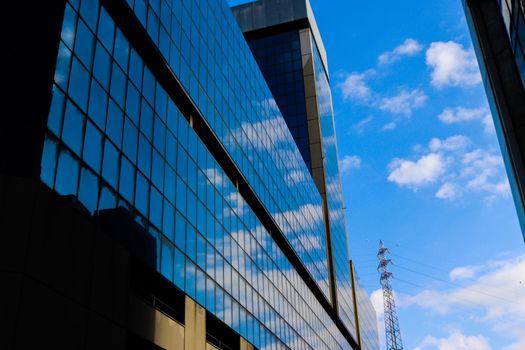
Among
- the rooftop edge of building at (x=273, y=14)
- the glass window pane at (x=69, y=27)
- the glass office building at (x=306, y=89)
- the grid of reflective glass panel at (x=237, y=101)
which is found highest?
the rooftop edge of building at (x=273, y=14)

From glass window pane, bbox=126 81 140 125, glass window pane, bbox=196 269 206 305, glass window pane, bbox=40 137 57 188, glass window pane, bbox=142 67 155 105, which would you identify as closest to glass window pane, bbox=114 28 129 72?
glass window pane, bbox=126 81 140 125

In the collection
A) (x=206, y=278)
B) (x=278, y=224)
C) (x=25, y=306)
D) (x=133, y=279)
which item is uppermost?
(x=278, y=224)

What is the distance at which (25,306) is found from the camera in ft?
53.6

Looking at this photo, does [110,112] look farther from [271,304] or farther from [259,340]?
[271,304]

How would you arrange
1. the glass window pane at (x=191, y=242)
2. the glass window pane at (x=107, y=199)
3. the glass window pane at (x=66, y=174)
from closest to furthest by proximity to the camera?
the glass window pane at (x=66, y=174) < the glass window pane at (x=107, y=199) < the glass window pane at (x=191, y=242)

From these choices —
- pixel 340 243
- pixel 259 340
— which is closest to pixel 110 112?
pixel 259 340

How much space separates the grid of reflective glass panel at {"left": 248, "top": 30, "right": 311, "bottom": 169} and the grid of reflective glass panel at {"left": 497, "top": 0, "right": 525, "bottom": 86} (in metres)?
62.1

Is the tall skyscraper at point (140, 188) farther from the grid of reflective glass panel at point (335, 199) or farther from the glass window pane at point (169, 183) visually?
Result: the grid of reflective glass panel at point (335, 199)

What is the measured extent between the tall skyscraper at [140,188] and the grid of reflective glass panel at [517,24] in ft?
53.7

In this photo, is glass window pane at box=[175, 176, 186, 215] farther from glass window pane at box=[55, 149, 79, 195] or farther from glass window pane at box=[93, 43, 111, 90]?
glass window pane at box=[55, 149, 79, 195]

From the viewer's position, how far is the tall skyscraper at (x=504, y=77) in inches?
1082

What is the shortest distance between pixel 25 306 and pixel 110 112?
10.0m

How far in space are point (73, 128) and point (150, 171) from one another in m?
6.62

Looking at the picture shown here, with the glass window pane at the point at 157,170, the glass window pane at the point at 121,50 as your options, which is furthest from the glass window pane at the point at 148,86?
the glass window pane at the point at 157,170
